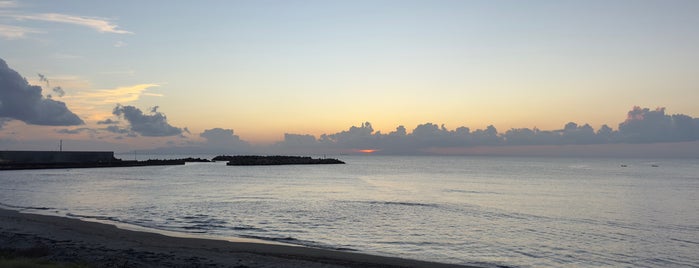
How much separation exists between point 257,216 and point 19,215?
43.8 ft

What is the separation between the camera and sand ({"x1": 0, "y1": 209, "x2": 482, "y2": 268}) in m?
16.2

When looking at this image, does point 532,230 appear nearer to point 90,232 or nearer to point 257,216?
point 257,216

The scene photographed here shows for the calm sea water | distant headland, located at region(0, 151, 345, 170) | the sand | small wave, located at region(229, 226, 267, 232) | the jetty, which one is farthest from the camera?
distant headland, located at region(0, 151, 345, 170)

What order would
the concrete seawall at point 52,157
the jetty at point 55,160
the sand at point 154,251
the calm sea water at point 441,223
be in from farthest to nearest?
the concrete seawall at point 52,157
the jetty at point 55,160
the calm sea water at point 441,223
the sand at point 154,251

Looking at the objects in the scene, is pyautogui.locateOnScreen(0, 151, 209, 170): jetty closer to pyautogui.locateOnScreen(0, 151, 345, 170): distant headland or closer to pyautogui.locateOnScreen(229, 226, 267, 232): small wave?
pyautogui.locateOnScreen(0, 151, 345, 170): distant headland

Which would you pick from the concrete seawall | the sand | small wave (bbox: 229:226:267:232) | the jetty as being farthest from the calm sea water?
the concrete seawall

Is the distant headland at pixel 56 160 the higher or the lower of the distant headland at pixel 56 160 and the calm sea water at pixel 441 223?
the higher

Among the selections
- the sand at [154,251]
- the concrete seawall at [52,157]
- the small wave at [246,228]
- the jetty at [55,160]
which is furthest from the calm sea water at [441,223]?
the concrete seawall at [52,157]

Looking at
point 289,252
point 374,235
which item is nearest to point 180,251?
point 289,252

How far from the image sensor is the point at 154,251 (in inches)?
707

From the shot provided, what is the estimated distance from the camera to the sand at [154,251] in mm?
16172

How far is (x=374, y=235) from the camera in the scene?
25.0 metres

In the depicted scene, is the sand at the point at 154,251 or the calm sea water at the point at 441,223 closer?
the sand at the point at 154,251

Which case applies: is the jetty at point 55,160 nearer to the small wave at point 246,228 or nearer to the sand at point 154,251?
the small wave at point 246,228
